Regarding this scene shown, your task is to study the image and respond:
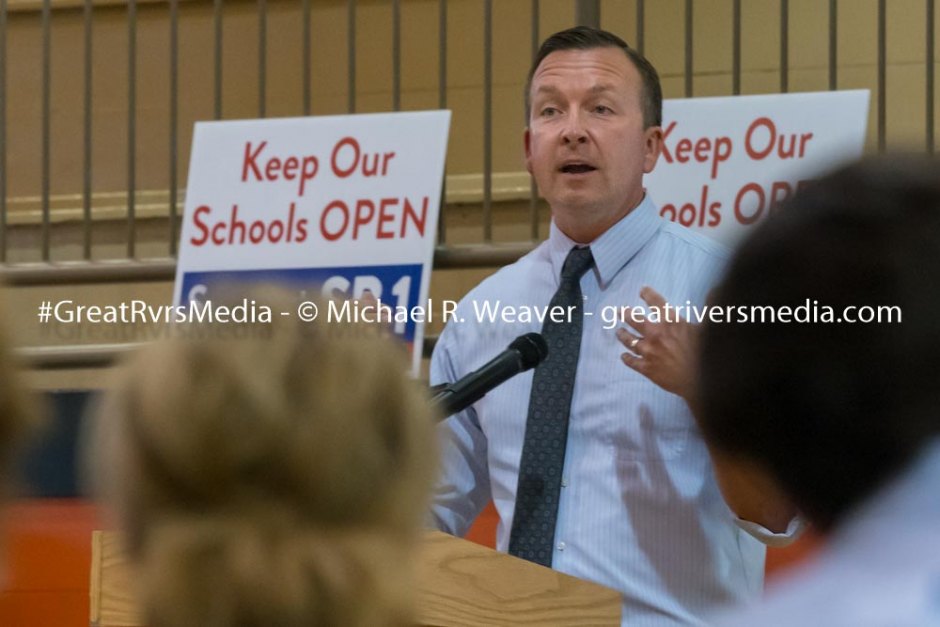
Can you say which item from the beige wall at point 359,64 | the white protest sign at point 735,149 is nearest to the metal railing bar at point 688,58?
the white protest sign at point 735,149

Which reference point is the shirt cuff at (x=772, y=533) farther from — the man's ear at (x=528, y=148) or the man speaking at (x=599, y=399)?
the man's ear at (x=528, y=148)

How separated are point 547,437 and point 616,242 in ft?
1.33

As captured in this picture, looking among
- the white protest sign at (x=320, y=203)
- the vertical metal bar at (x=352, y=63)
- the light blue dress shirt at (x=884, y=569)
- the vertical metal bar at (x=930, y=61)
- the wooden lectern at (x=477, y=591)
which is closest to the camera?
the light blue dress shirt at (x=884, y=569)

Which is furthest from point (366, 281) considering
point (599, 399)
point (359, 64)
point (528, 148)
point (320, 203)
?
point (359, 64)

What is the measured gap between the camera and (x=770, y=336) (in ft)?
2.89

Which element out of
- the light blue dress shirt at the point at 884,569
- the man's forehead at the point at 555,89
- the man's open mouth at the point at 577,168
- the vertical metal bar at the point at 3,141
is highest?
the vertical metal bar at the point at 3,141

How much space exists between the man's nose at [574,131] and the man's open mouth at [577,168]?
42 mm

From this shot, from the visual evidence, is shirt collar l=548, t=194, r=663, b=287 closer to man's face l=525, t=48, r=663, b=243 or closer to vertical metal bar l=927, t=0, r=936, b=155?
man's face l=525, t=48, r=663, b=243

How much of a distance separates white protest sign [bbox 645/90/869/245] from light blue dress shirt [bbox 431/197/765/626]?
0.66 meters

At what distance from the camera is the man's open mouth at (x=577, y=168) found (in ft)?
9.38

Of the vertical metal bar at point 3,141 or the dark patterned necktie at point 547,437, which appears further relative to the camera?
the vertical metal bar at point 3,141

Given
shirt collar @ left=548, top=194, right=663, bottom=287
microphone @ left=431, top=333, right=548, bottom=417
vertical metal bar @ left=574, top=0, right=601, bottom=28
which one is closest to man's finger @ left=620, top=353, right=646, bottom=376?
microphone @ left=431, top=333, right=548, bottom=417

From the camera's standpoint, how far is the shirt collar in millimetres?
2797

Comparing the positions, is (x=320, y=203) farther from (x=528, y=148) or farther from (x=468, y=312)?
(x=468, y=312)
